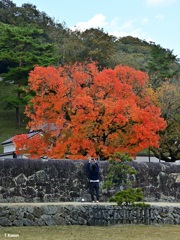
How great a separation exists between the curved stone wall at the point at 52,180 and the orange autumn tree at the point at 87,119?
8.15 m

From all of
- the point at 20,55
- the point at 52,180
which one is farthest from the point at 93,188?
the point at 20,55

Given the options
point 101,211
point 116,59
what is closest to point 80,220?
point 101,211

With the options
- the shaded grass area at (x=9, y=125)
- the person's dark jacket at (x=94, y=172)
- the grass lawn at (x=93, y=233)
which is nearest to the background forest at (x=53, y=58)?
the shaded grass area at (x=9, y=125)

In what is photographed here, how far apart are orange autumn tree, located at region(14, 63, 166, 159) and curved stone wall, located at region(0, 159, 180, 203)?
321 inches

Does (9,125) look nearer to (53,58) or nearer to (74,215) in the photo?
(53,58)

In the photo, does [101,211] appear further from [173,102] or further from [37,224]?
[173,102]

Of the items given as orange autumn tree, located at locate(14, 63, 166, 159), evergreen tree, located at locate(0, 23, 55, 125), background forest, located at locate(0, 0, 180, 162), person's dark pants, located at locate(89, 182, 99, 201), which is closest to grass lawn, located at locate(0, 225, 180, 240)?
person's dark pants, located at locate(89, 182, 99, 201)

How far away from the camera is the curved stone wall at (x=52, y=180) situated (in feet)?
63.3

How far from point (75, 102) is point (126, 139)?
3.90 metres

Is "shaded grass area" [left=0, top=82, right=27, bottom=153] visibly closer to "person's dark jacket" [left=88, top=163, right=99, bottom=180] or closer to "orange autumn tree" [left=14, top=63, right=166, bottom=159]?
"orange autumn tree" [left=14, top=63, right=166, bottom=159]

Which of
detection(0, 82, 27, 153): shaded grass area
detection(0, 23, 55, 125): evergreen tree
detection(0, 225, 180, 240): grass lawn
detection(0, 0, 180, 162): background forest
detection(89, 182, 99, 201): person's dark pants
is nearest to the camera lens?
detection(0, 225, 180, 240): grass lawn

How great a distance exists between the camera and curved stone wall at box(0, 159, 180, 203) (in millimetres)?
19281

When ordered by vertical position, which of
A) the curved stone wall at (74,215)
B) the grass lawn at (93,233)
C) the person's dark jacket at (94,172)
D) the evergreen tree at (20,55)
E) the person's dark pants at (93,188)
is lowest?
the grass lawn at (93,233)

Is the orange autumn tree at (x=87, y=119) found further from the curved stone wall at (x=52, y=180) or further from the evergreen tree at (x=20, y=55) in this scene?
the evergreen tree at (x=20, y=55)
